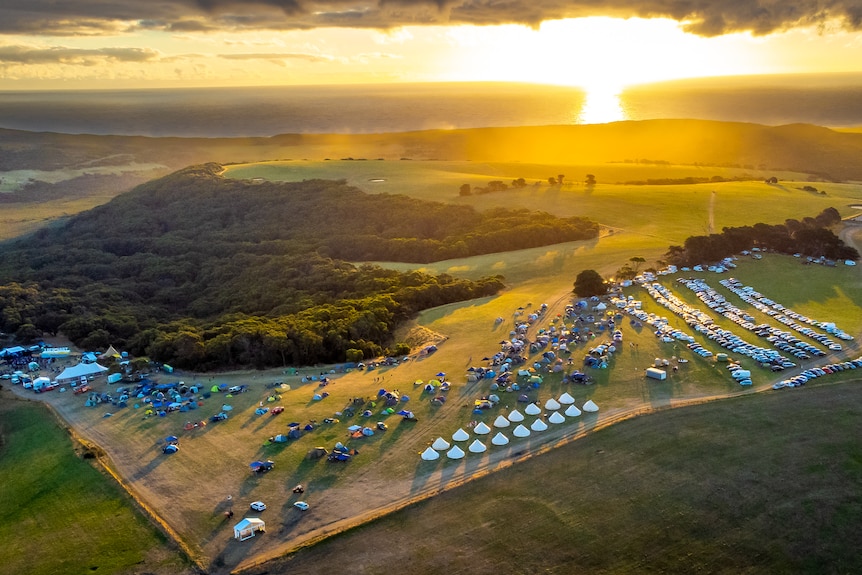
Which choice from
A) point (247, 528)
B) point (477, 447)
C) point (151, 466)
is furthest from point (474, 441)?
point (151, 466)

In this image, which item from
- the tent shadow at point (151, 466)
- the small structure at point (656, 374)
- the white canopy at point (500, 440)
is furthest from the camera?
the small structure at point (656, 374)

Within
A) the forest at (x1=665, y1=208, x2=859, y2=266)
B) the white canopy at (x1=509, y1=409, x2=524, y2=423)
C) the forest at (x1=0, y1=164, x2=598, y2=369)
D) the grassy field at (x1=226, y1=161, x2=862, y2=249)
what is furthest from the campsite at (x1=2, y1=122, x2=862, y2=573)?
the grassy field at (x1=226, y1=161, x2=862, y2=249)

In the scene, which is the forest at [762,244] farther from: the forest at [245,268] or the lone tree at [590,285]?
the forest at [245,268]

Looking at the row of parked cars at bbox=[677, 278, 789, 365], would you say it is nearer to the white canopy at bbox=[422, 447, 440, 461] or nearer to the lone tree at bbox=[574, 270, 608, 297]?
the lone tree at bbox=[574, 270, 608, 297]

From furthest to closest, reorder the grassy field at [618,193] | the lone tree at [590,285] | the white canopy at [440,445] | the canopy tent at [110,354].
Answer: the grassy field at [618,193], the lone tree at [590,285], the canopy tent at [110,354], the white canopy at [440,445]

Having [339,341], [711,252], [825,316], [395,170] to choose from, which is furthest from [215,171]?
[825,316]

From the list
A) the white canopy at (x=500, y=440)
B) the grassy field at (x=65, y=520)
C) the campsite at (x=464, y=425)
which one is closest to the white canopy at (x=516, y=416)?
the campsite at (x=464, y=425)
